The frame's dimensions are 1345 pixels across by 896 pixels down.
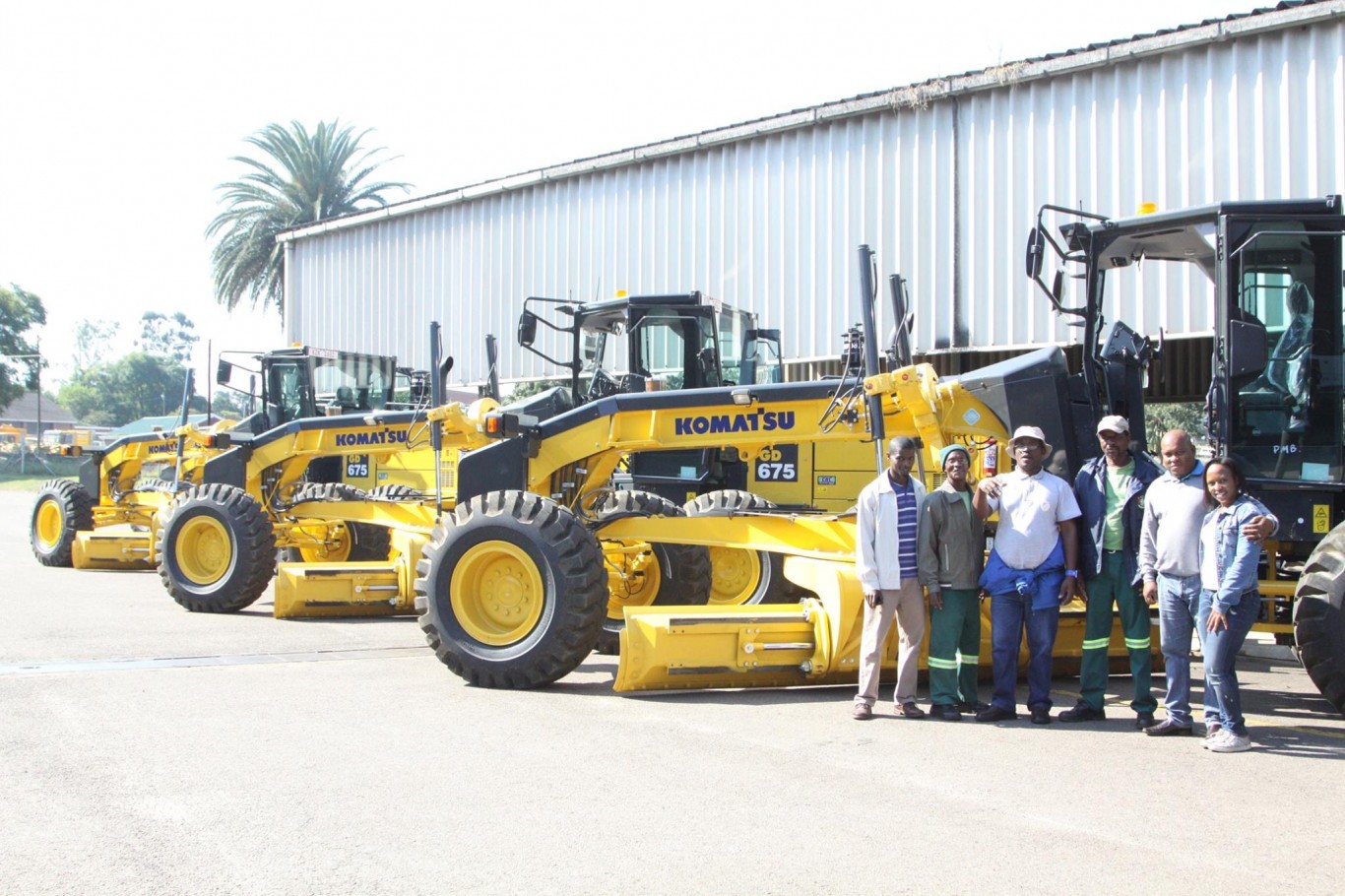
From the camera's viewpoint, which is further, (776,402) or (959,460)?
(776,402)

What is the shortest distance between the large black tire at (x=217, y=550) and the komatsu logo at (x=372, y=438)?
1141 mm

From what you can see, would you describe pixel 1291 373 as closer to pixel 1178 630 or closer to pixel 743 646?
pixel 1178 630

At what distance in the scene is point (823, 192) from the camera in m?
18.1

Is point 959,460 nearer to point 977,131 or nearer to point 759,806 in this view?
point 759,806

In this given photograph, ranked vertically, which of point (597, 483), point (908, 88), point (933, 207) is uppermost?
point (908, 88)

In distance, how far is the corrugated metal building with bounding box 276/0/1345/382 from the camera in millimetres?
13922

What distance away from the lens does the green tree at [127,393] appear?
10475 cm

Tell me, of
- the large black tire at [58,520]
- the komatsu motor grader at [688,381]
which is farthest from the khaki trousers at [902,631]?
the large black tire at [58,520]

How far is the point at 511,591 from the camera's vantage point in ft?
29.3

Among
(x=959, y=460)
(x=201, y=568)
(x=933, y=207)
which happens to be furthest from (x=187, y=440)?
(x=959, y=460)

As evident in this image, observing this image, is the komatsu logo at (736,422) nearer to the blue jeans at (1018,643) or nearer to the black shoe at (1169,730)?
the blue jeans at (1018,643)

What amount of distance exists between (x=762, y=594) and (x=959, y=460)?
3449mm

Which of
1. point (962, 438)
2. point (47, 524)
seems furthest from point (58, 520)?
point (962, 438)

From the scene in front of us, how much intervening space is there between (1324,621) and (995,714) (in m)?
1.84
